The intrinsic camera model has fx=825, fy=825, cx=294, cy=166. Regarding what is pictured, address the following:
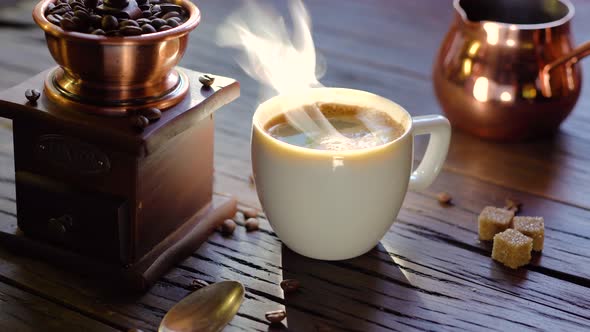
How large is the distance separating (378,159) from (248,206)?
1.09 ft

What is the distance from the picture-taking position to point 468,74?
1.57 meters

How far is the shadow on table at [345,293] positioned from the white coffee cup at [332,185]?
2 cm

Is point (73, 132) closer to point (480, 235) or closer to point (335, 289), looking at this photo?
point (335, 289)

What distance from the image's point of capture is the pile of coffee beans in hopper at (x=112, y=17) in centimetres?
107

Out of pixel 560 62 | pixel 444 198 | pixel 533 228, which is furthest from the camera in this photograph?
pixel 560 62

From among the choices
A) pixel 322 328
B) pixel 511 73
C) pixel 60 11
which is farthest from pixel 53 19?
pixel 511 73

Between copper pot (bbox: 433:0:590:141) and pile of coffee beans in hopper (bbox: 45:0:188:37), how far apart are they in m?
0.62

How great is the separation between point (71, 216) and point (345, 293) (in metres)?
0.41

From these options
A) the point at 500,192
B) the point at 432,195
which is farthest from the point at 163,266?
the point at 500,192

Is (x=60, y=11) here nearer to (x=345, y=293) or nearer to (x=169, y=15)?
(x=169, y=15)

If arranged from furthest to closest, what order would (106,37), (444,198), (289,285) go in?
(444,198) < (289,285) < (106,37)

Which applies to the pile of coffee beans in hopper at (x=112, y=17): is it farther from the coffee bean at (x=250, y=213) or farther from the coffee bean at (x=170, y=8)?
the coffee bean at (x=250, y=213)

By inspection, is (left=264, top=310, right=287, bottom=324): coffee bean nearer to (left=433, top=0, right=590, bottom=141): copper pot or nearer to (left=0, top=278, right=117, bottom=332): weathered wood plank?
(left=0, top=278, right=117, bottom=332): weathered wood plank

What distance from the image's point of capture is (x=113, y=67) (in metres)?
1.08
